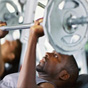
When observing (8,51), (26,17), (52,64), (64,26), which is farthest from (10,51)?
(64,26)

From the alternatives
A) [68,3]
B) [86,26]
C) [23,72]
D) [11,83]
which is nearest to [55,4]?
[68,3]

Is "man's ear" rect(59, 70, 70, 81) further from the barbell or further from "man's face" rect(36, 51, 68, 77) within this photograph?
the barbell

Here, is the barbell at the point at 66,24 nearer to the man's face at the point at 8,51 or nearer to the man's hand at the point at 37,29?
the man's hand at the point at 37,29

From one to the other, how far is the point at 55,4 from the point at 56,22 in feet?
0.27

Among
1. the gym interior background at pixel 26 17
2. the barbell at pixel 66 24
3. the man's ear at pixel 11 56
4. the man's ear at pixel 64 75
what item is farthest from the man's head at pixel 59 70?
the man's ear at pixel 11 56

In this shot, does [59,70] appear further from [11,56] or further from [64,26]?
[11,56]

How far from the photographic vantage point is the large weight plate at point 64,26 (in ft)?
3.31

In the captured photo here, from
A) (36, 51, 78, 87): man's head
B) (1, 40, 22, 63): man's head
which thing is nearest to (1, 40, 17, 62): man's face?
(1, 40, 22, 63): man's head

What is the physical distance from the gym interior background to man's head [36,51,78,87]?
258 mm

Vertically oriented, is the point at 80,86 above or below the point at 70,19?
below

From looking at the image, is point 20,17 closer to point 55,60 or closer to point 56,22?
point 55,60

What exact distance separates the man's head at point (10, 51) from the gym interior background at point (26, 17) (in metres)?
0.04

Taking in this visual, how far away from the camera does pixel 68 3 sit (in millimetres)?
1055

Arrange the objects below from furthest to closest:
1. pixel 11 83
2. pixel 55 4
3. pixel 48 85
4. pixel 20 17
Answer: pixel 20 17 → pixel 11 83 → pixel 48 85 → pixel 55 4
